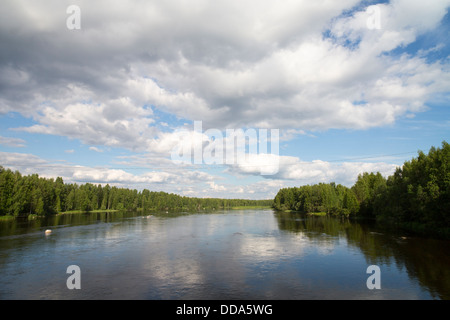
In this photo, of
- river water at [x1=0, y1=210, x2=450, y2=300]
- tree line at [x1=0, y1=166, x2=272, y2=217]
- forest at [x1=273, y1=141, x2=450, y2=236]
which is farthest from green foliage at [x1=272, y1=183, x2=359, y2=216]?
tree line at [x1=0, y1=166, x2=272, y2=217]

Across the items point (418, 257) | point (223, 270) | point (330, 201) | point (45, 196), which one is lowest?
point (418, 257)

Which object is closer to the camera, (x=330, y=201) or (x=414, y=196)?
(x=414, y=196)

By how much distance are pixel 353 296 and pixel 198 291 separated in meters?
14.2

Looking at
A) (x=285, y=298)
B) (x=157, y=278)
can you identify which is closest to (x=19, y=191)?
(x=157, y=278)

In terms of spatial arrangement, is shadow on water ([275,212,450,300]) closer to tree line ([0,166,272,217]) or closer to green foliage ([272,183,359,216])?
green foliage ([272,183,359,216])

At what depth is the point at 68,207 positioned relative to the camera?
6033 inches

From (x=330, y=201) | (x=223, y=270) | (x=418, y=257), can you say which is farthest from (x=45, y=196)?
(x=330, y=201)

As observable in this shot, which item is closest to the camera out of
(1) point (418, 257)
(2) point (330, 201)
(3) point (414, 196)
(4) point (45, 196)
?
(1) point (418, 257)

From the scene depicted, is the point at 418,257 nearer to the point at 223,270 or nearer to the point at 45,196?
the point at 223,270

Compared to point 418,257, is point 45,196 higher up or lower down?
higher up

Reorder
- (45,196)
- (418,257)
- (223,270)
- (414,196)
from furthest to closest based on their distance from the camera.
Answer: (45,196)
(414,196)
(418,257)
(223,270)

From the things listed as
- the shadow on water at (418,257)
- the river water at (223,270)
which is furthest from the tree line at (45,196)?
the shadow on water at (418,257)

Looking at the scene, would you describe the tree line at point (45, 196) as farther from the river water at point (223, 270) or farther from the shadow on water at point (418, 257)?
the shadow on water at point (418, 257)

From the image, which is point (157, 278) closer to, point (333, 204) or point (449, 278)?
point (449, 278)
